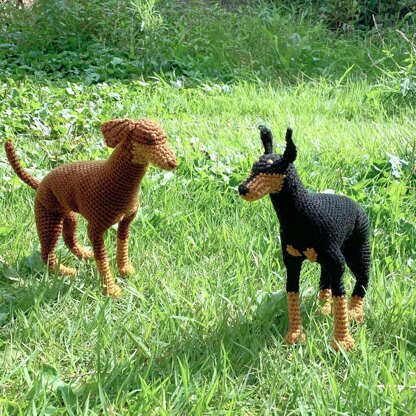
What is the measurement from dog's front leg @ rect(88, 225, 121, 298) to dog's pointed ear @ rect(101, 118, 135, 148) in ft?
1.11

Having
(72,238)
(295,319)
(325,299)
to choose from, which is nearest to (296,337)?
(295,319)

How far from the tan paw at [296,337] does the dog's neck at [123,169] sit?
2.45 ft

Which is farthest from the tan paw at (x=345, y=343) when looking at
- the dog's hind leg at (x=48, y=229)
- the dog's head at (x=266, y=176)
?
the dog's hind leg at (x=48, y=229)

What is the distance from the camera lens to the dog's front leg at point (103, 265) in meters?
2.24

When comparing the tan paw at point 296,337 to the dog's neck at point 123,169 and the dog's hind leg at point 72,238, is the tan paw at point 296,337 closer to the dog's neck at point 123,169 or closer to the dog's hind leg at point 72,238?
the dog's neck at point 123,169

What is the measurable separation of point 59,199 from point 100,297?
15.8 inches

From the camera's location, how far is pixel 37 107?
4.14 metres

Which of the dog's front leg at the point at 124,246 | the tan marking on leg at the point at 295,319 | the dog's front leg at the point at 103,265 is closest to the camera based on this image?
the tan marking on leg at the point at 295,319

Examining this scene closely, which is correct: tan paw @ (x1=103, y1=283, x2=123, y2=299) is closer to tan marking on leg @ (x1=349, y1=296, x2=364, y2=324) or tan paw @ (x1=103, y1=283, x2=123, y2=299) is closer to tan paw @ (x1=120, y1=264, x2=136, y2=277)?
tan paw @ (x1=120, y1=264, x2=136, y2=277)

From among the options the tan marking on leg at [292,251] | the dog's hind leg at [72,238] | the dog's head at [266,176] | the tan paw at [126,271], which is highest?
the dog's head at [266,176]

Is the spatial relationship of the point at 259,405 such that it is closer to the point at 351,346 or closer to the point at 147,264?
the point at 351,346

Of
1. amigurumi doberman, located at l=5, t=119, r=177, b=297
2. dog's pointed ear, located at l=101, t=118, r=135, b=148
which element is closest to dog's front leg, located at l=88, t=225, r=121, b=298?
amigurumi doberman, located at l=5, t=119, r=177, b=297

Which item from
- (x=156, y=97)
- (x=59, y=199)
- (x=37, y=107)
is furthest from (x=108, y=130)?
(x=156, y=97)

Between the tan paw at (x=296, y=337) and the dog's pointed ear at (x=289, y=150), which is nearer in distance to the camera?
the dog's pointed ear at (x=289, y=150)
